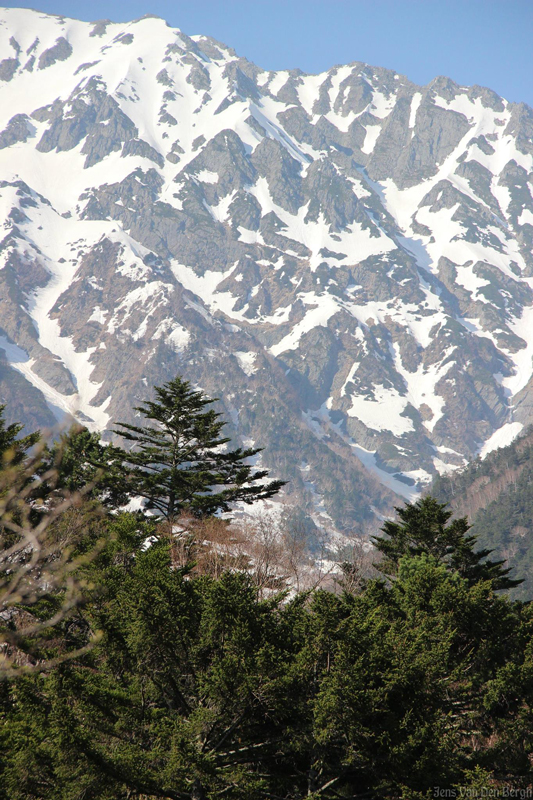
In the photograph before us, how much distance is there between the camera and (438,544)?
4447cm

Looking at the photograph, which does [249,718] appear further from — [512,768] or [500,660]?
[500,660]

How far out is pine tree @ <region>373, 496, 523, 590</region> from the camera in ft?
140

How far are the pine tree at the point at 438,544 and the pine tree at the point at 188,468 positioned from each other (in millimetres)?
8947

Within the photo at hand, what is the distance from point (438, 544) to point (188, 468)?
54.8 feet

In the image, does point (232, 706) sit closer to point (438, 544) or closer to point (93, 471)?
point (93, 471)

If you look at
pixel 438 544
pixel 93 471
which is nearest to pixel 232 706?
pixel 93 471

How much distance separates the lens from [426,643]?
933 inches

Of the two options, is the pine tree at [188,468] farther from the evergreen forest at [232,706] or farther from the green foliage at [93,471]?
the evergreen forest at [232,706]

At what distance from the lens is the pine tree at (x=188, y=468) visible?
42562mm

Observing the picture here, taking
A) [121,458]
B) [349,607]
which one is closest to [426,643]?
[349,607]

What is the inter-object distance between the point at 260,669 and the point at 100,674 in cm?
501

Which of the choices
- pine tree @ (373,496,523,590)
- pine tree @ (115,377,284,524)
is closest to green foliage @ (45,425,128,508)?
pine tree @ (115,377,284,524)

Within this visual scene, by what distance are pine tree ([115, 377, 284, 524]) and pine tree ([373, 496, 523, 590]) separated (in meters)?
8.95

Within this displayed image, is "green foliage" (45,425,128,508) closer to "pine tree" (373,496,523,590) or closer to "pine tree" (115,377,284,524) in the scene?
"pine tree" (115,377,284,524)
